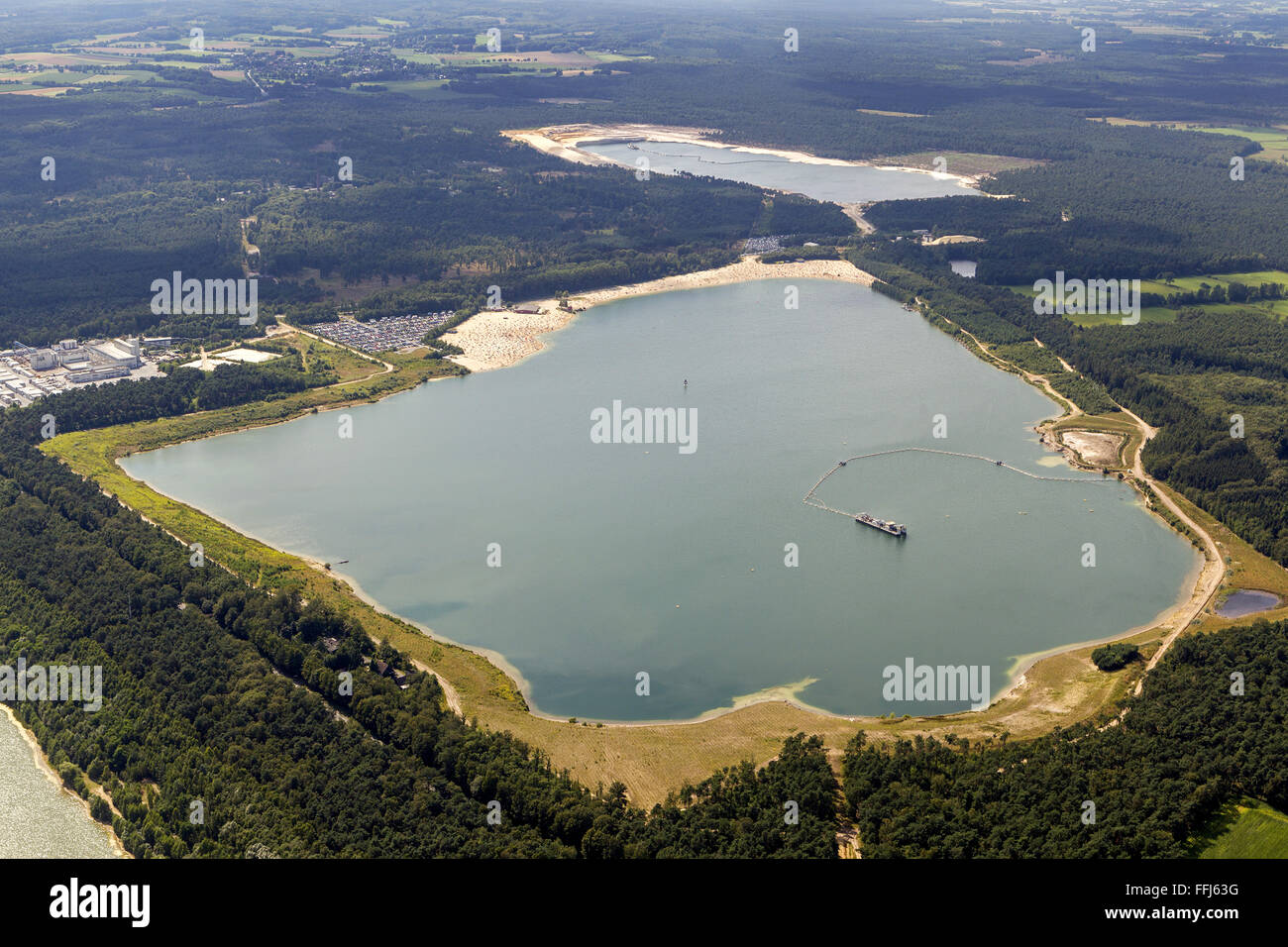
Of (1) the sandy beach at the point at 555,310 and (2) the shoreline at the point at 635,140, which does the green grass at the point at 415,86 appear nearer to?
(2) the shoreline at the point at 635,140

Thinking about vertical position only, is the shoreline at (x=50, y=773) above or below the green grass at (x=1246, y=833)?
below

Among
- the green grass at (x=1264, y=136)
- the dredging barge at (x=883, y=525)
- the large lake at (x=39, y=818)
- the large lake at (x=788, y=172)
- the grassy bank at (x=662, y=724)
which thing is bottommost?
the large lake at (x=39, y=818)

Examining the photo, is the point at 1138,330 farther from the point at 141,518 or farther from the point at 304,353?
the point at 141,518

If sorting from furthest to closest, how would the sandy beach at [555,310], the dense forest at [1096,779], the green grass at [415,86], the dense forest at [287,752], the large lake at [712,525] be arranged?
the green grass at [415,86] < the sandy beach at [555,310] < the large lake at [712,525] < the dense forest at [287,752] < the dense forest at [1096,779]

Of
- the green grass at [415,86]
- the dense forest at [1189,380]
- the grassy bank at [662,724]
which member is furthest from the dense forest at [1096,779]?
the green grass at [415,86]

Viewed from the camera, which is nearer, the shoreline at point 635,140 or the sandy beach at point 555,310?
the sandy beach at point 555,310

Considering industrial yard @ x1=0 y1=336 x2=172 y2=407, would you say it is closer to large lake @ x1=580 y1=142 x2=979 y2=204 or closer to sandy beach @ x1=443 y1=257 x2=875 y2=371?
sandy beach @ x1=443 y1=257 x2=875 y2=371

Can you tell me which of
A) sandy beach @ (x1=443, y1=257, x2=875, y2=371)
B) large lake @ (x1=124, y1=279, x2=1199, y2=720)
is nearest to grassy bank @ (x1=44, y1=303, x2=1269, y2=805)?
large lake @ (x1=124, y1=279, x2=1199, y2=720)
